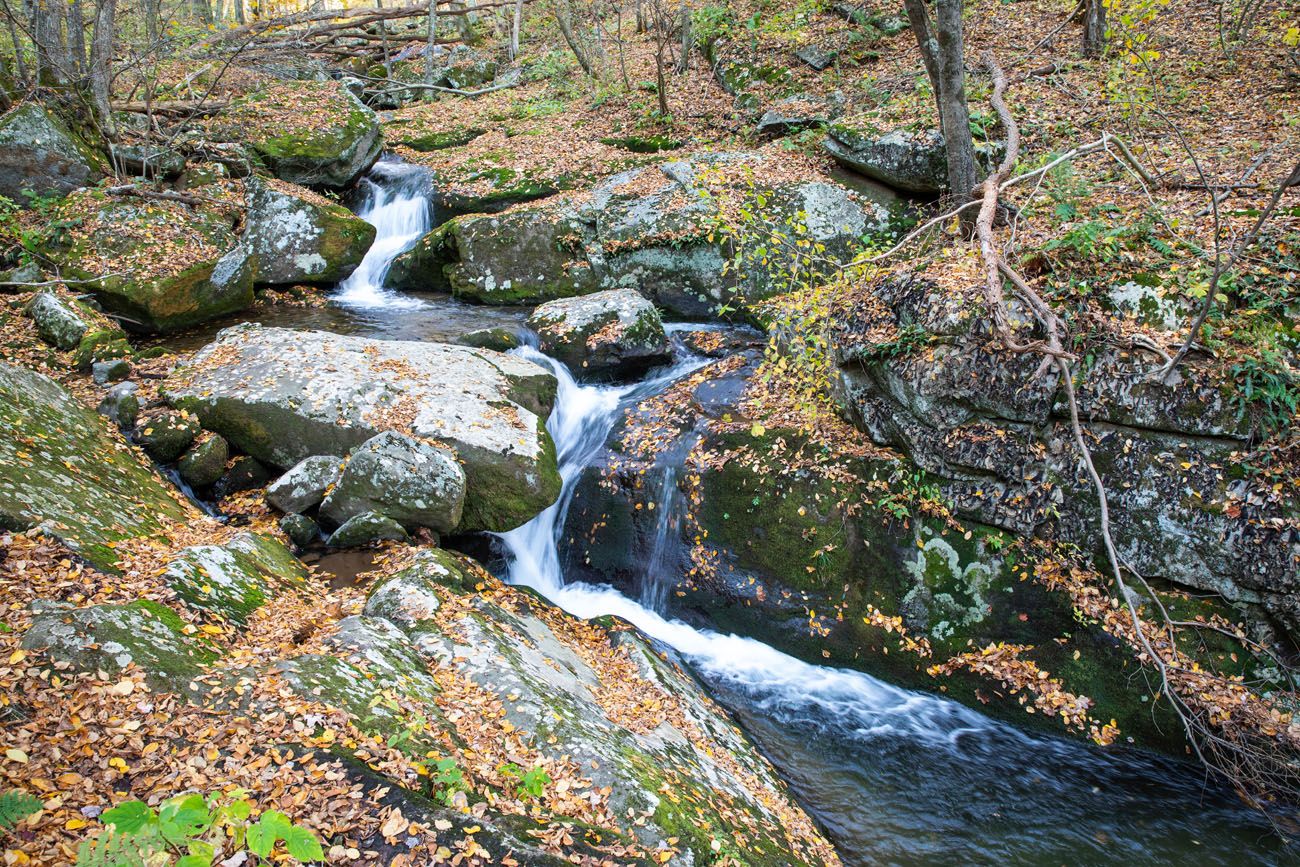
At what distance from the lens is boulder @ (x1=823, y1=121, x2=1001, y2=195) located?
37.1 feet

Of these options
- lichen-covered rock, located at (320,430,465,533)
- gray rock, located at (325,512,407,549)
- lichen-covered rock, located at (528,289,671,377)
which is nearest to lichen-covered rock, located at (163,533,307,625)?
gray rock, located at (325,512,407,549)

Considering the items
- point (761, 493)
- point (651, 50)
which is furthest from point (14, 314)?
point (651, 50)

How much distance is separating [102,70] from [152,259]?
401 centimetres

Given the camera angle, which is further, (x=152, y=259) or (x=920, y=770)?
(x=152, y=259)

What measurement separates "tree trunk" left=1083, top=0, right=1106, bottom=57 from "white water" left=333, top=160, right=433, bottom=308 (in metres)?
14.0

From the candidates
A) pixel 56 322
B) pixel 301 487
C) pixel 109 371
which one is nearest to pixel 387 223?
pixel 56 322

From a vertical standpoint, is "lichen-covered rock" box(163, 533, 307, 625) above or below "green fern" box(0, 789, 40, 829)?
below

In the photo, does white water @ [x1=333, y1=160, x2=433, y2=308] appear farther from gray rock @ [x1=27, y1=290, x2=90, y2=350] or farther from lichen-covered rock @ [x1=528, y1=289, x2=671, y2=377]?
gray rock @ [x1=27, y1=290, x2=90, y2=350]

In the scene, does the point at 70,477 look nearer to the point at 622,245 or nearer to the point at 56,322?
the point at 56,322

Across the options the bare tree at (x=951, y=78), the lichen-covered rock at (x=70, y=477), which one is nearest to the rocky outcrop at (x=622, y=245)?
the bare tree at (x=951, y=78)

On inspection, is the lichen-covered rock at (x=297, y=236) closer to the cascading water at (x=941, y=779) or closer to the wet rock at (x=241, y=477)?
the wet rock at (x=241, y=477)

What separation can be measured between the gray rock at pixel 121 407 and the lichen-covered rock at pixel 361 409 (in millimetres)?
396

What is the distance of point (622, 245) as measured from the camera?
41.3ft

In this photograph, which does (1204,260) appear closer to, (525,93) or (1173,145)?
(1173,145)
